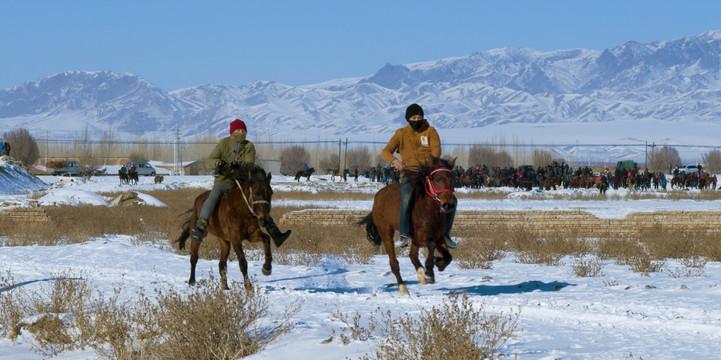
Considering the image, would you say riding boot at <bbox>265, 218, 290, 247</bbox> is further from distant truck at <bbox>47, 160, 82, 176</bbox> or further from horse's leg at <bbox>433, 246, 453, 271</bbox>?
distant truck at <bbox>47, 160, 82, 176</bbox>

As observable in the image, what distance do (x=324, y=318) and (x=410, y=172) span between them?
7.03 feet

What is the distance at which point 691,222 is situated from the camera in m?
21.3

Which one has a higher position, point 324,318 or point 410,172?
point 410,172

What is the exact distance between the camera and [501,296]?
1086 centimetres

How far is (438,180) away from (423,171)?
0.33m

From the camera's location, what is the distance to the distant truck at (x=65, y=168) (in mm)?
76500

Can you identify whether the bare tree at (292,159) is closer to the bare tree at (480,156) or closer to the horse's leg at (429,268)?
the bare tree at (480,156)

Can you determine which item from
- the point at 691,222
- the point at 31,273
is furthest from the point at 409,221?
the point at 691,222

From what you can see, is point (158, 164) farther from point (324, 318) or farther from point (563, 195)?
point (324, 318)

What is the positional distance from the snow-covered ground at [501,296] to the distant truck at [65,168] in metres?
60.4

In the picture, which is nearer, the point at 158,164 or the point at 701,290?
the point at 701,290

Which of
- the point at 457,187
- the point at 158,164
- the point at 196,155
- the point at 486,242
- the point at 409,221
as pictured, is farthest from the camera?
the point at 196,155

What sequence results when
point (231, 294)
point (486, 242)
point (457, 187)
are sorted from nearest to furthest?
1. point (231, 294)
2. point (486, 242)
3. point (457, 187)

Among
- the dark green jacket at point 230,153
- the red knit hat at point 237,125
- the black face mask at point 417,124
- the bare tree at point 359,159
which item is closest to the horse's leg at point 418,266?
the black face mask at point 417,124
